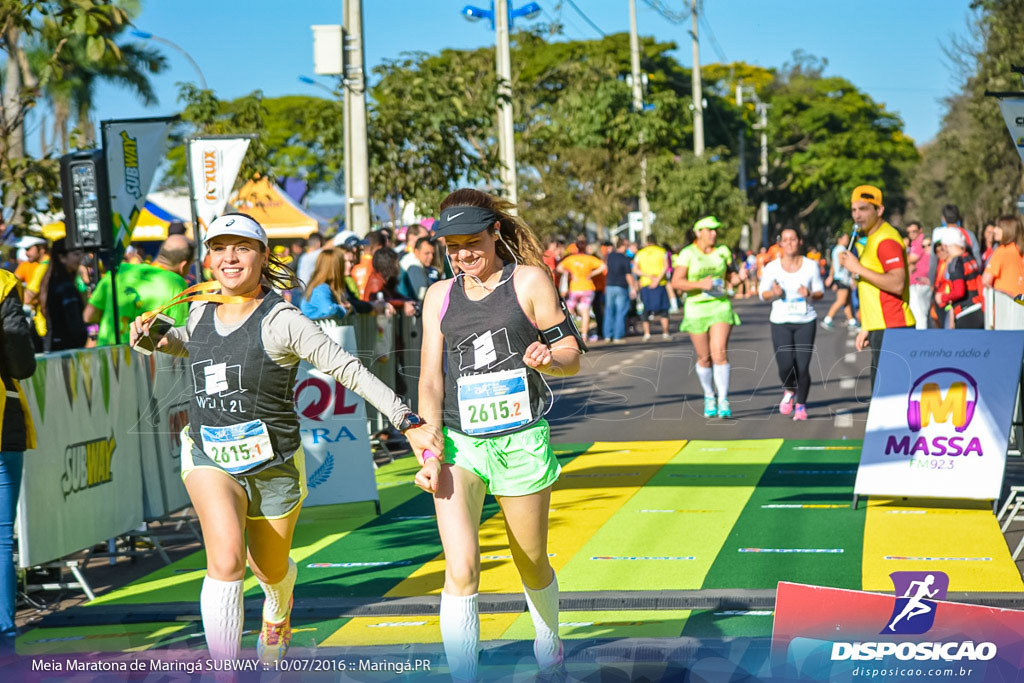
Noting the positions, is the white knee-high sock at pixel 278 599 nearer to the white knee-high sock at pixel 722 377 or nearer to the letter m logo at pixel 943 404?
the letter m logo at pixel 943 404

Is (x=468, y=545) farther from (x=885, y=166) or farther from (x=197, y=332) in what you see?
(x=885, y=166)

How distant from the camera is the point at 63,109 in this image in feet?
170

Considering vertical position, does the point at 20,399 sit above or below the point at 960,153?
below

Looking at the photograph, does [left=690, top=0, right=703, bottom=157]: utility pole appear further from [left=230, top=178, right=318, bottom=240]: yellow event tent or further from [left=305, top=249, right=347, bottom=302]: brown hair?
[left=305, top=249, right=347, bottom=302]: brown hair

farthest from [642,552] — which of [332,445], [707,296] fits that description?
[707,296]

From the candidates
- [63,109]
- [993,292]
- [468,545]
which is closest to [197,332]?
[468,545]

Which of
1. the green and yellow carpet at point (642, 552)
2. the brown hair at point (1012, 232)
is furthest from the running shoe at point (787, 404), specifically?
the green and yellow carpet at point (642, 552)

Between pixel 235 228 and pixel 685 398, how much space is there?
11350 millimetres

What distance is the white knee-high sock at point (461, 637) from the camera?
182 inches

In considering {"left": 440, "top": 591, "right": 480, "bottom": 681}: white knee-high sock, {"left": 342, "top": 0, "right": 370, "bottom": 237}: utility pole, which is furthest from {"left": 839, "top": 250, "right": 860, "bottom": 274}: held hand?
{"left": 342, "top": 0, "right": 370, "bottom": 237}: utility pole

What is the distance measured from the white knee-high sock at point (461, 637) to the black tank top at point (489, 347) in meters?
0.60

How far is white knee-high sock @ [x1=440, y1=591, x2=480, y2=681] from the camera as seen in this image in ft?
15.2

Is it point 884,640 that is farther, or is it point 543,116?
point 543,116

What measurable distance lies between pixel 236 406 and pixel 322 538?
151 inches
